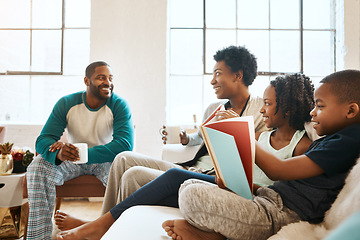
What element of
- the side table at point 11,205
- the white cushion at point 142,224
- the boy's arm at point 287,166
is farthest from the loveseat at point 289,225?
the side table at point 11,205

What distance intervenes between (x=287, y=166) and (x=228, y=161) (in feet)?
0.62

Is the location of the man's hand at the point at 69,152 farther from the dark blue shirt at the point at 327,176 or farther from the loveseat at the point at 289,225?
the dark blue shirt at the point at 327,176

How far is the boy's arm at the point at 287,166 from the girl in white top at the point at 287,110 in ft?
1.12

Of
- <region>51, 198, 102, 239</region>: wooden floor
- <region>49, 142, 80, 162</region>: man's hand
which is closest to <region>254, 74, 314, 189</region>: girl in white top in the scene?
<region>49, 142, 80, 162</region>: man's hand

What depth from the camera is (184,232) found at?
3.09 ft

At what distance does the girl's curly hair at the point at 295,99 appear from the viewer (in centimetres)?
137

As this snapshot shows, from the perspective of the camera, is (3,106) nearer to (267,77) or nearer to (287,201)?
(267,77)

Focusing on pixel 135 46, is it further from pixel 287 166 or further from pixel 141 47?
pixel 287 166

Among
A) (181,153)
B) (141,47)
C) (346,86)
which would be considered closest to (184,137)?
(181,153)

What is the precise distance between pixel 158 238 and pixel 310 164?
518mm

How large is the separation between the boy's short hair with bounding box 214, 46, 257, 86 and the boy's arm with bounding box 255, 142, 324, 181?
38.5 inches

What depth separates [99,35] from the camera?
3438 millimetres

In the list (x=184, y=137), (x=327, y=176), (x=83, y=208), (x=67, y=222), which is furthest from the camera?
(x=83, y=208)

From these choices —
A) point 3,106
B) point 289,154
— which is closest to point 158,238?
point 289,154
